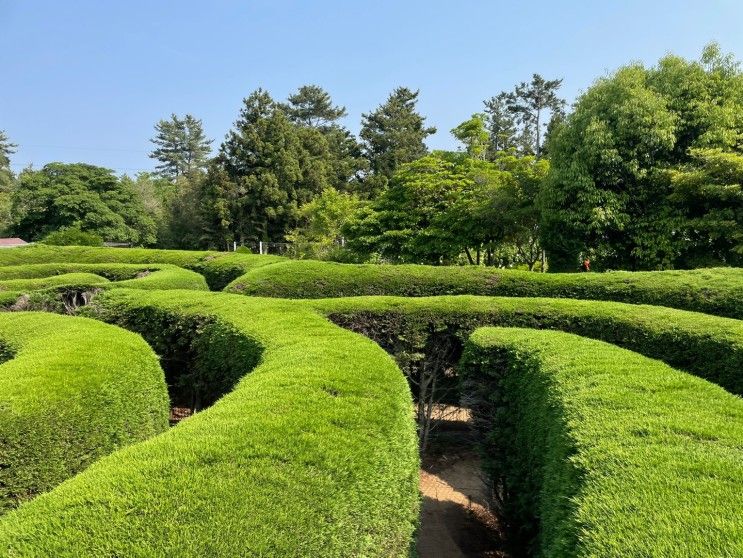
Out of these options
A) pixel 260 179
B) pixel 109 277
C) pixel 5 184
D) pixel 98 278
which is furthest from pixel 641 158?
pixel 5 184

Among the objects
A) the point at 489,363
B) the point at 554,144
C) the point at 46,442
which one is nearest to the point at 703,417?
the point at 489,363

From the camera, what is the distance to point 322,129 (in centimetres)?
5819

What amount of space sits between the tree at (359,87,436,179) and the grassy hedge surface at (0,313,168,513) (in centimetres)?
4110

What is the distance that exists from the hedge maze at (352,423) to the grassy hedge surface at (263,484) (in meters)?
0.01

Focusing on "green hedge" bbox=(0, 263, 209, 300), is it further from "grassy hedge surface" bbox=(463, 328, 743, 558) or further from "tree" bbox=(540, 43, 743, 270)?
"tree" bbox=(540, 43, 743, 270)

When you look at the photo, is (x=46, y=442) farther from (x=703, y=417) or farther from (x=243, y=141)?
(x=243, y=141)

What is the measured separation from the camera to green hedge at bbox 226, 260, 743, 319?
8219 mm

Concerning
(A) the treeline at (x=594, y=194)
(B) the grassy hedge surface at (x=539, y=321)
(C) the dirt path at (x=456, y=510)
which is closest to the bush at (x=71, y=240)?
(A) the treeline at (x=594, y=194)

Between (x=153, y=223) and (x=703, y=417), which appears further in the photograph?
(x=153, y=223)

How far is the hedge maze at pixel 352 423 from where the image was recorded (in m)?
2.08

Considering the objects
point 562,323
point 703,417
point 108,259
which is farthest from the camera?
point 108,259

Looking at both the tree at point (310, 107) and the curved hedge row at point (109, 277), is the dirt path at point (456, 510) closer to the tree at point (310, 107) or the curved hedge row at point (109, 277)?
the curved hedge row at point (109, 277)

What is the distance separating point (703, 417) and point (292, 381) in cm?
267

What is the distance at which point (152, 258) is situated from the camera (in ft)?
71.5
